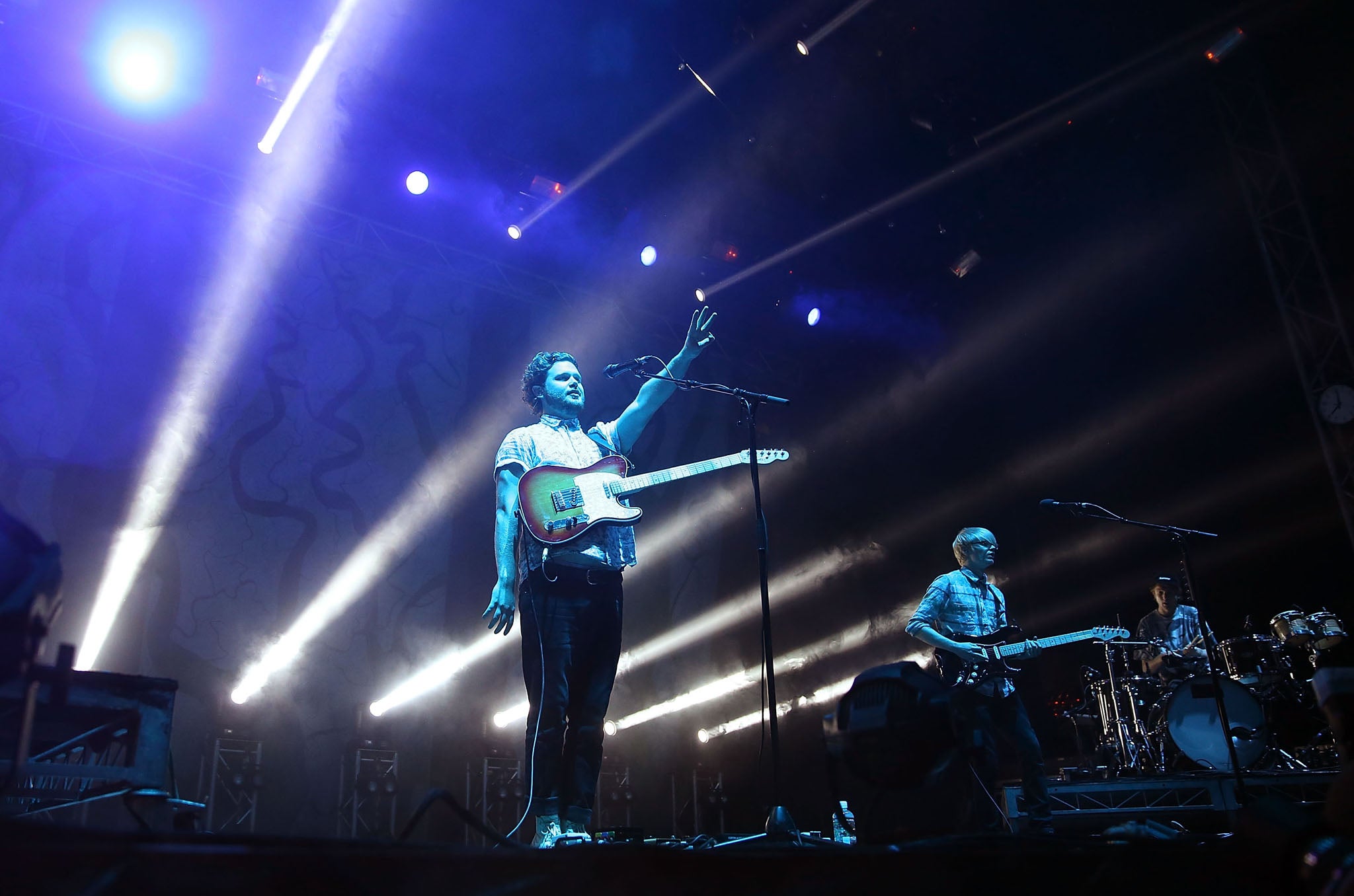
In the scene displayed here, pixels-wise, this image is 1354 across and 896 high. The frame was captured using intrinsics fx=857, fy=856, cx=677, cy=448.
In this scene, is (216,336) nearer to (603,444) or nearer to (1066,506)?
(603,444)

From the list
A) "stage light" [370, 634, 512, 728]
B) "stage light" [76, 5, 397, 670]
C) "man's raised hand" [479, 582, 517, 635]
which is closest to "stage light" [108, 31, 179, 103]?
"stage light" [76, 5, 397, 670]

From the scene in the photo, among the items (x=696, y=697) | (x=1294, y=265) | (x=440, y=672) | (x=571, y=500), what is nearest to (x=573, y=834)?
(x=571, y=500)

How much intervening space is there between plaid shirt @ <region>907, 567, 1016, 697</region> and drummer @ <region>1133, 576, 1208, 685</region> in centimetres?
276

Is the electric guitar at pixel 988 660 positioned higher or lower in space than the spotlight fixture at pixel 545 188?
lower

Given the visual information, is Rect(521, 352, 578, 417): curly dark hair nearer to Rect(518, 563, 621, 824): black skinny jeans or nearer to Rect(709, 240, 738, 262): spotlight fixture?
Rect(518, 563, 621, 824): black skinny jeans

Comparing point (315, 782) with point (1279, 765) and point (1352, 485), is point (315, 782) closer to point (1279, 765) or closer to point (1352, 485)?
point (1279, 765)

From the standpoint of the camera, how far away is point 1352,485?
7418 millimetres

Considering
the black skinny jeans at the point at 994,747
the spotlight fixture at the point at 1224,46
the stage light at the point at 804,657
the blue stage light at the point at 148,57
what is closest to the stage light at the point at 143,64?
the blue stage light at the point at 148,57

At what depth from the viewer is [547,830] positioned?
10.5ft

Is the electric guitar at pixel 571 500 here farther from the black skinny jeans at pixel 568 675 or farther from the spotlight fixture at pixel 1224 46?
the spotlight fixture at pixel 1224 46

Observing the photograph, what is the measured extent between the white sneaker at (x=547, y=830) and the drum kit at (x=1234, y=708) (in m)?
5.11

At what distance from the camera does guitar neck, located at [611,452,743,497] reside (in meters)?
3.91

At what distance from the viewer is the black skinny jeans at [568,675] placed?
3.35m

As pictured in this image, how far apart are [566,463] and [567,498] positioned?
0.90ft
